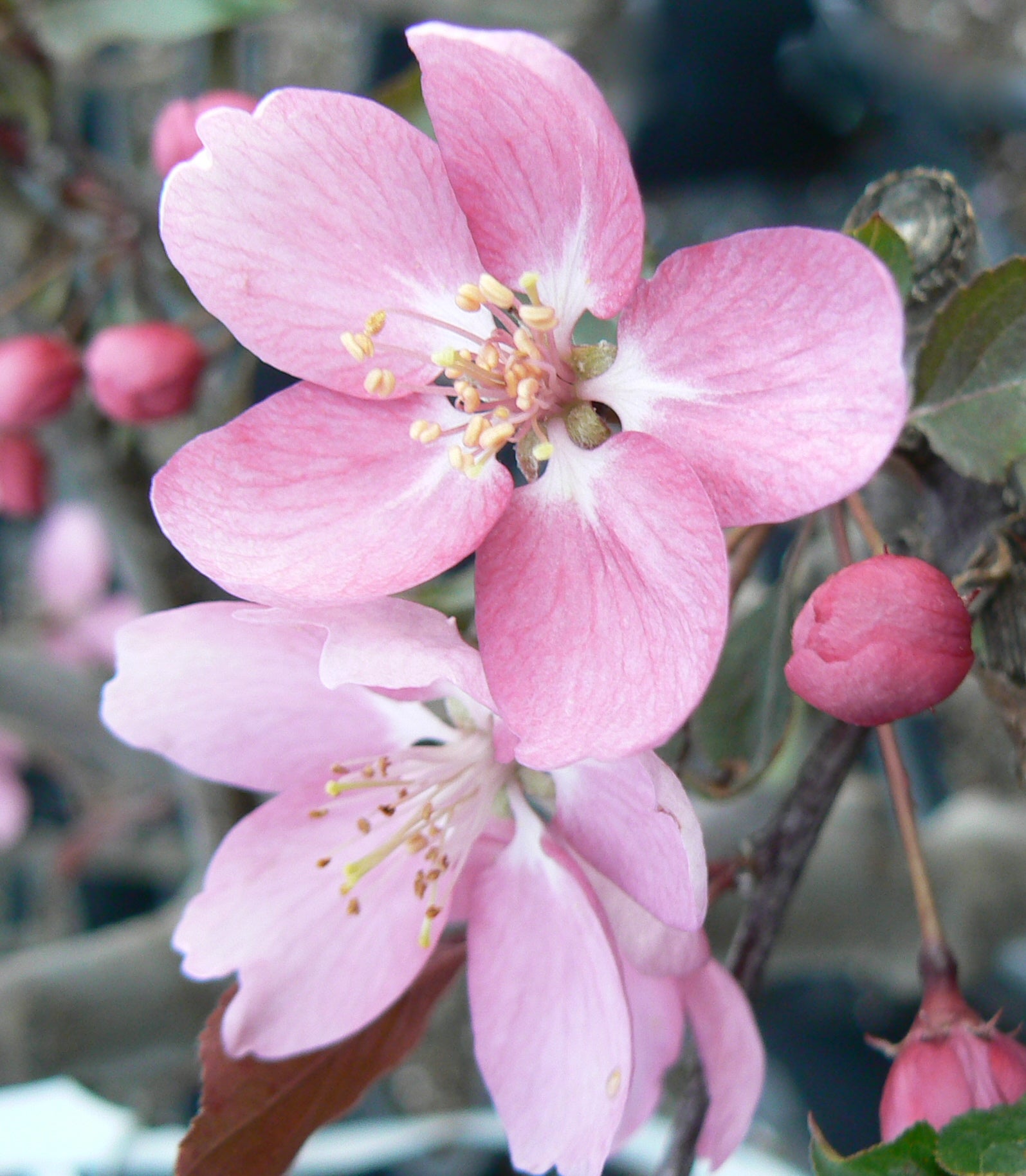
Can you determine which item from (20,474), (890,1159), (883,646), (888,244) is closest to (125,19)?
(20,474)

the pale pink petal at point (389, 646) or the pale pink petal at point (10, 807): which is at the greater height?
the pale pink petal at point (389, 646)

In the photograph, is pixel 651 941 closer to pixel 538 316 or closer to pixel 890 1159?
pixel 890 1159

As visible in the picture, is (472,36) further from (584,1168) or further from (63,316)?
(63,316)

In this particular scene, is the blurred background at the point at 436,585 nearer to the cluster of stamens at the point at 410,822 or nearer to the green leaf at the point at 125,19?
the green leaf at the point at 125,19

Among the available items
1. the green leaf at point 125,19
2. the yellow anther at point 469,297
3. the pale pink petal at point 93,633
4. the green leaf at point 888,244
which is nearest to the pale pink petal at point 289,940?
the yellow anther at point 469,297

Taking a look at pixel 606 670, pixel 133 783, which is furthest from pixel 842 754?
pixel 133 783

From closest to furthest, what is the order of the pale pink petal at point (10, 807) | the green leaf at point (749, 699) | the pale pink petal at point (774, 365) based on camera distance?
1. the pale pink petal at point (774, 365)
2. the green leaf at point (749, 699)
3. the pale pink petal at point (10, 807)

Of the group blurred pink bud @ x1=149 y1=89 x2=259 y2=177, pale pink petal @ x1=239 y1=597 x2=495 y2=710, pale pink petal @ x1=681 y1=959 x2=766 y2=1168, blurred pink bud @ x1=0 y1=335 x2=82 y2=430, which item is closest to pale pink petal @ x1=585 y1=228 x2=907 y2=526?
pale pink petal @ x1=239 y1=597 x2=495 y2=710

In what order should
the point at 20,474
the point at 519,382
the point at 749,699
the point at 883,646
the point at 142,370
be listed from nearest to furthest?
the point at 883,646 < the point at 519,382 < the point at 749,699 < the point at 142,370 < the point at 20,474
